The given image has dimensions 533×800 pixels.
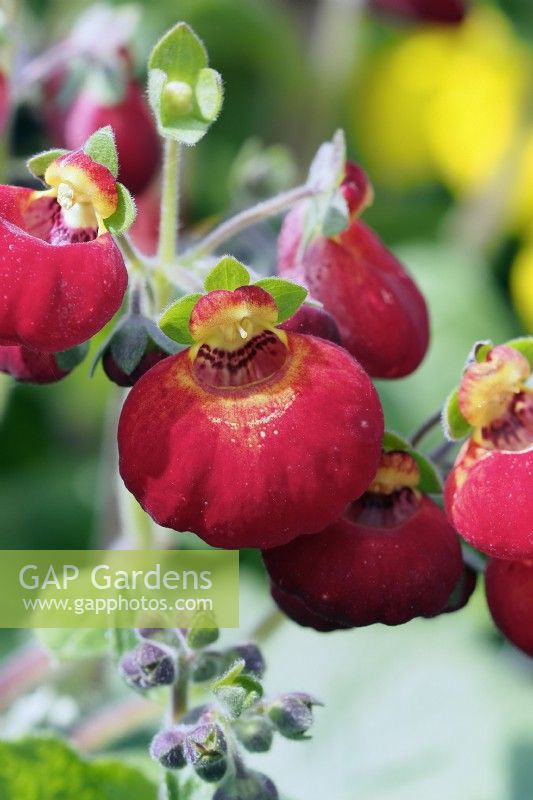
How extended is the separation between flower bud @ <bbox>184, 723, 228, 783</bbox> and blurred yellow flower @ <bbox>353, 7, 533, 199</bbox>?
69.6 inches

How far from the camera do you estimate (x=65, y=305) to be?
725 mm

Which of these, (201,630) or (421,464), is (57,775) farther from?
(421,464)

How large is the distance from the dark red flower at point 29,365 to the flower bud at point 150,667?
0.65 feet

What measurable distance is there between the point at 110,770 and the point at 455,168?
166cm

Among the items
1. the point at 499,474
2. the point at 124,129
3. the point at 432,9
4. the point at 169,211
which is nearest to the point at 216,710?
the point at 499,474

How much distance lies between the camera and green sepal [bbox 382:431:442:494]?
86cm

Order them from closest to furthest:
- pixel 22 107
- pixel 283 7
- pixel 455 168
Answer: pixel 22 107 → pixel 455 168 → pixel 283 7

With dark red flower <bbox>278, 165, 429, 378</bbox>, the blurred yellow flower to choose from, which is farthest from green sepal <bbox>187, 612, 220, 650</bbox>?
the blurred yellow flower

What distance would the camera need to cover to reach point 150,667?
874mm

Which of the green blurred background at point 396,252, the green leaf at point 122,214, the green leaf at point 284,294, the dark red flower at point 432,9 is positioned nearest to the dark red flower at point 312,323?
the green leaf at point 284,294

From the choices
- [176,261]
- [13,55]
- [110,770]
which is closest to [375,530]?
[176,261]

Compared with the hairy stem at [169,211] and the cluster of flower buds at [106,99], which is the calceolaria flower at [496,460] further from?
the cluster of flower buds at [106,99]

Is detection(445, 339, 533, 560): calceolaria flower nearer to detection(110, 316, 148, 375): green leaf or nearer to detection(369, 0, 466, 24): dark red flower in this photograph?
detection(110, 316, 148, 375): green leaf

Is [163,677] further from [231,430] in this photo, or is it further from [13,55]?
[13,55]
